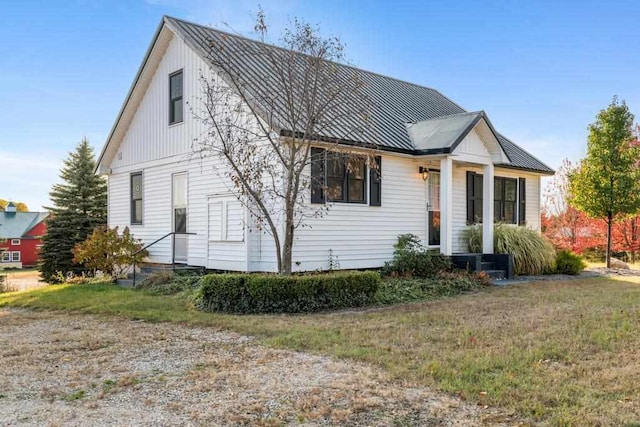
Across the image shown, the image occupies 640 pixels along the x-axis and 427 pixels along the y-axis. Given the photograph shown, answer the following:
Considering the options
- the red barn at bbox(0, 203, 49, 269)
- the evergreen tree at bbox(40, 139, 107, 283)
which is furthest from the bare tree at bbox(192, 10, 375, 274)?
the red barn at bbox(0, 203, 49, 269)

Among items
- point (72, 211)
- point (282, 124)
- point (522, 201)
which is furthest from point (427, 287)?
point (72, 211)

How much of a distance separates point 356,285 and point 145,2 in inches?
398

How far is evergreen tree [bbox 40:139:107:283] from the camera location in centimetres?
2397

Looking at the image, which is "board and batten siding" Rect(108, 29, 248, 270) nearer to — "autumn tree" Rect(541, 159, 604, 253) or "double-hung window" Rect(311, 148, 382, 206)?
"double-hung window" Rect(311, 148, 382, 206)

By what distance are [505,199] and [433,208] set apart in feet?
12.8

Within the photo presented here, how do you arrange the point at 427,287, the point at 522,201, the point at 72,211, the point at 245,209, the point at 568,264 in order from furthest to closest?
the point at 72,211
the point at 522,201
the point at 568,264
the point at 245,209
the point at 427,287

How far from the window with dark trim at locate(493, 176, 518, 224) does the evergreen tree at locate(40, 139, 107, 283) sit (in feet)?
55.0

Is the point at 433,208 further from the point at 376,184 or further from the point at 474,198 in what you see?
the point at 376,184

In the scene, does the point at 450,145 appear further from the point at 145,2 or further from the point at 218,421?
the point at 218,421

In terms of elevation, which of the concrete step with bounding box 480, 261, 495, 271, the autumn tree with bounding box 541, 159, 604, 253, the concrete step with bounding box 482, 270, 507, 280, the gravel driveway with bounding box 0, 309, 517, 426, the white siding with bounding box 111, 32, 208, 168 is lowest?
the gravel driveway with bounding box 0, 309, 517, 426

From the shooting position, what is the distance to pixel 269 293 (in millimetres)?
9586

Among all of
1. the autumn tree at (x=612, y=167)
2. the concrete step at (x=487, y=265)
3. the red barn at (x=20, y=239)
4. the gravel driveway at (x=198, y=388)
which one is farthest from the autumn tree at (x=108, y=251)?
the red barn at (x=20, y=239)

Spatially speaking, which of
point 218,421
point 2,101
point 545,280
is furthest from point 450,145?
point 2,101

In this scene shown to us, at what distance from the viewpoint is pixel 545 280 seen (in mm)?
15203
